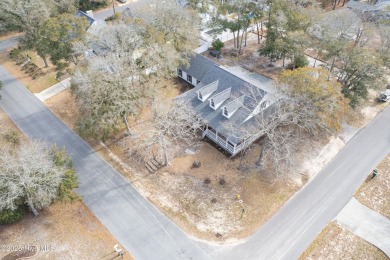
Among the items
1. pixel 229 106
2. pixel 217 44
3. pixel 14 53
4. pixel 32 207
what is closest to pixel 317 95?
pixel 229 106

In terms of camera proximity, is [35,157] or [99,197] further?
[99,197]

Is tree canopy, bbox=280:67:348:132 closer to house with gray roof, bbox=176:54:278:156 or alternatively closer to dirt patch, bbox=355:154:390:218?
house with gray roof, bbox=176:54:278:156

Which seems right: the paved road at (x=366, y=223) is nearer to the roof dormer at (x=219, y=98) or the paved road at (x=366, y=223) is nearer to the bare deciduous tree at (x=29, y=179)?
the roof dormer at (x=219, y=98)

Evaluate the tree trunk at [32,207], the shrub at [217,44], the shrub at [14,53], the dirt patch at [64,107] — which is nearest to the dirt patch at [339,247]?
the tree trunk at [32,207]

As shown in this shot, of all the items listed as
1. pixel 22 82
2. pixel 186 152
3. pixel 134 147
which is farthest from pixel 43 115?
pixel 186 152

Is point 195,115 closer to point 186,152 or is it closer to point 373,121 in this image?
point 186,152

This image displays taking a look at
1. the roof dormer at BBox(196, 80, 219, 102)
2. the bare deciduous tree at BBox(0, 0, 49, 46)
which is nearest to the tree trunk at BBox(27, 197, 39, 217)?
the roof dormer at BBox(196, 80, 219, 102)
